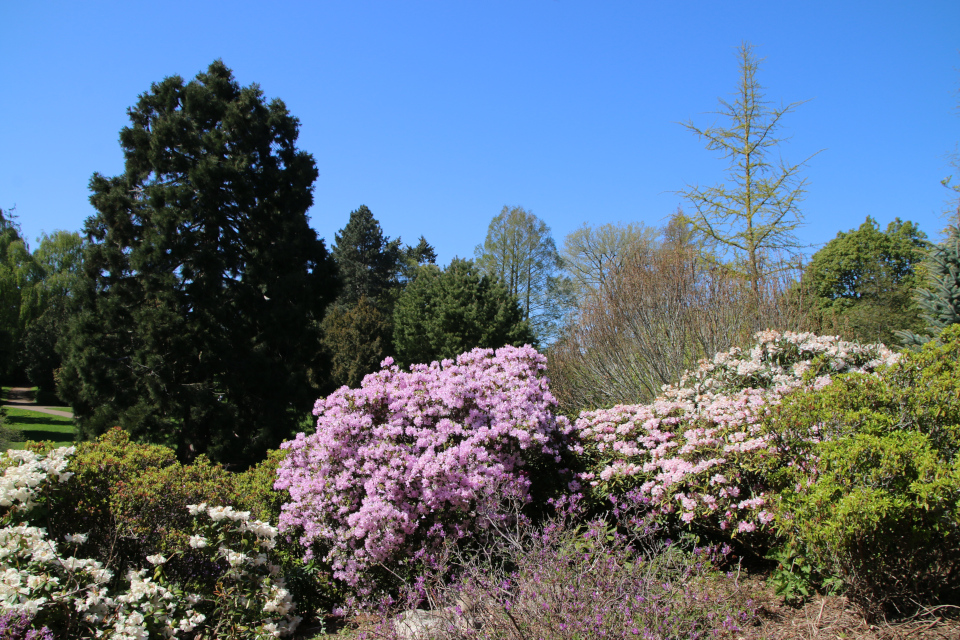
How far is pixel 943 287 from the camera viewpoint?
7.89 meters

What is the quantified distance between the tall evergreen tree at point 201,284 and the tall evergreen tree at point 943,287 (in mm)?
12532

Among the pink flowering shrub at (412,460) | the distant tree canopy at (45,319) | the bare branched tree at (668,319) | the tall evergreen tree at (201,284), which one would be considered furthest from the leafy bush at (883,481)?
the distant tree canopy at (45,319)

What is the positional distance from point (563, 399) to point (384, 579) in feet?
21.6

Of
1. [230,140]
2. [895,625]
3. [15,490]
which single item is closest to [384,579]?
[15,490]

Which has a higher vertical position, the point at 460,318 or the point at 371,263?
the point at 371,263

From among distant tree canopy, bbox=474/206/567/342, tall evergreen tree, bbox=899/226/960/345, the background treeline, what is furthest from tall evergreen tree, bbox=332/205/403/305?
tall evergreen tree, bbox=899/226/960/345

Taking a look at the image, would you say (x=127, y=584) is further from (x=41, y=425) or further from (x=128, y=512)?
(x=41, y=425)

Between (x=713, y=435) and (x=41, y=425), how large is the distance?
1100 inches

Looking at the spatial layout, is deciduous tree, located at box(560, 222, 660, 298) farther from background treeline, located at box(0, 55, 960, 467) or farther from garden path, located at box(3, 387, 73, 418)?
garden path, located at box(3, 387, 73, 418)

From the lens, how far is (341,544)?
3.90 m

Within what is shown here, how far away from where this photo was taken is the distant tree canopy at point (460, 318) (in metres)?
21.0

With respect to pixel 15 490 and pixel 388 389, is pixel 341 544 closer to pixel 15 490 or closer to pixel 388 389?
pixel 388 389

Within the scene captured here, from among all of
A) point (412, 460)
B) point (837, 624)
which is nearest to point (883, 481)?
point (837, 624)

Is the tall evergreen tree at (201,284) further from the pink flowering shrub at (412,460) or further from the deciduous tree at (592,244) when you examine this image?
the deciduous tree at (592,244)
